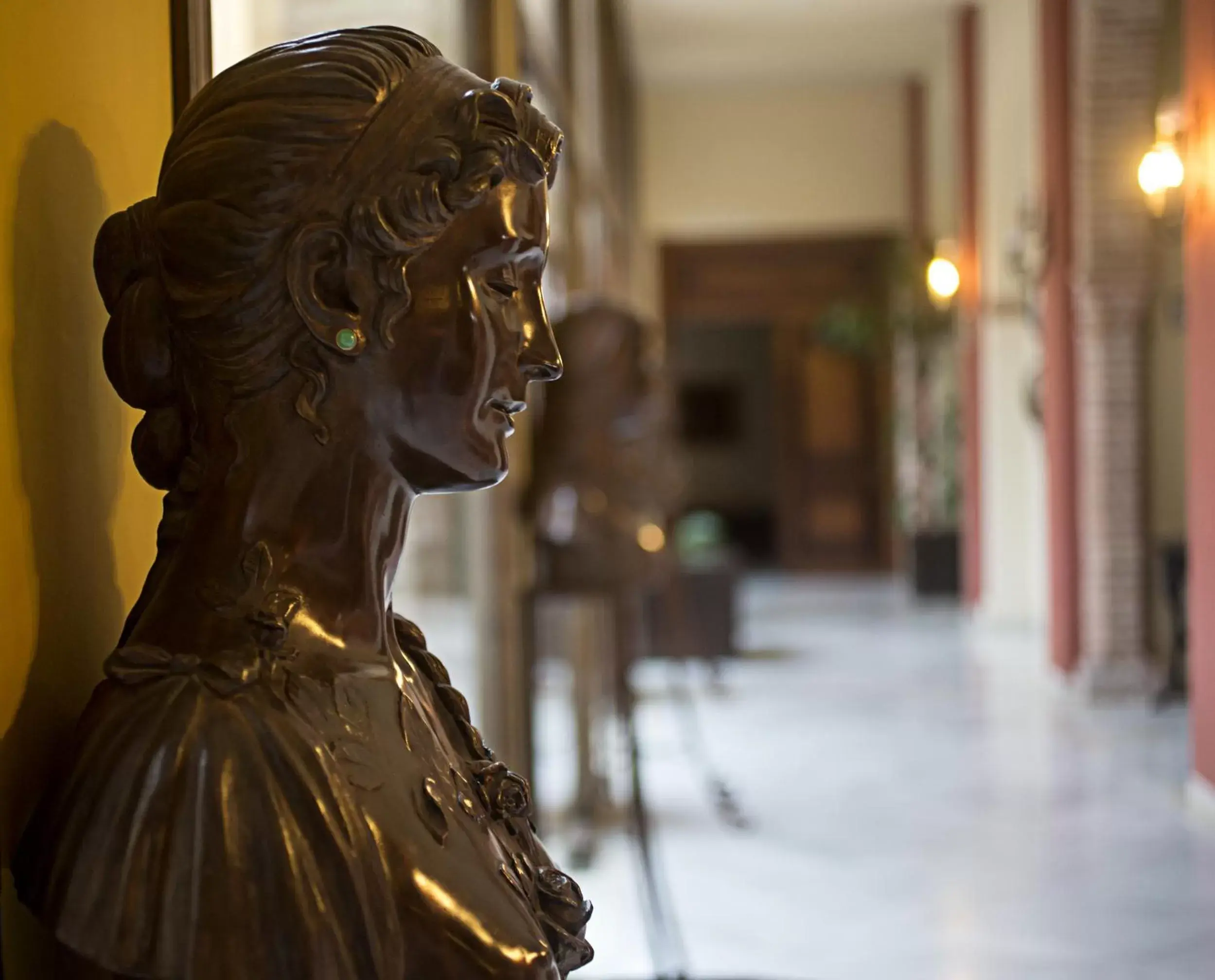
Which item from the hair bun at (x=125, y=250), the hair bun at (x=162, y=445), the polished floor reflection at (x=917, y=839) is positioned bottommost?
the polished floor reflection at (x=917, y=839)

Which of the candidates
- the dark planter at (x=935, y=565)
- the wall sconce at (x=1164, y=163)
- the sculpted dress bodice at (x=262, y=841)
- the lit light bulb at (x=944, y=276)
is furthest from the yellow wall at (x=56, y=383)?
the dark planter at (x=935, y=565)

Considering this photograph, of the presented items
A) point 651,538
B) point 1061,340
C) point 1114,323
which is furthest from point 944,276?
point 651,538

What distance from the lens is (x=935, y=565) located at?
14180 mm

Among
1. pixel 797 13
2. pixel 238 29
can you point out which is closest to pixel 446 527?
pixel 238 29

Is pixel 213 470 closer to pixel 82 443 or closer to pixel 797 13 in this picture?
pixel 82 443

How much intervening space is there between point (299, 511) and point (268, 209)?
0.24 m

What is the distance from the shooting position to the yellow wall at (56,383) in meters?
1.15

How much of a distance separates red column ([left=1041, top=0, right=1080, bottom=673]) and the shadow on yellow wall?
795cm

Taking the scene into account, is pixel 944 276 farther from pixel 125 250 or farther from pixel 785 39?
pixel 125 250

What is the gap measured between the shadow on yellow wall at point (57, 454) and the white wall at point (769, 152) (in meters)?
14.1

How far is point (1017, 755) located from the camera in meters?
6.98

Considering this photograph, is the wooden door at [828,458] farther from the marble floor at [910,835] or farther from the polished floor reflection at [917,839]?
the polished floor reflection at [917,839]

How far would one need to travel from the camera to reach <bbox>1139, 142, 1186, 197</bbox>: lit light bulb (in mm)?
6414

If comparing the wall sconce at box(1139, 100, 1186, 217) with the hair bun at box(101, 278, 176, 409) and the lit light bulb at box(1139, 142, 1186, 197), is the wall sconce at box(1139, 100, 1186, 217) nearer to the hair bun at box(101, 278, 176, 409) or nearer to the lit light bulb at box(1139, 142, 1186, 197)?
the lit light bulb at box(1139, 142, 1186, 197)
